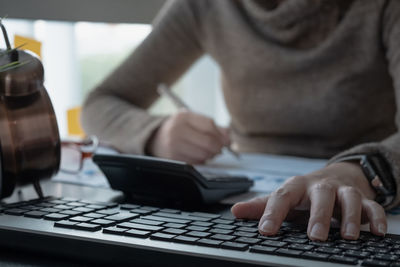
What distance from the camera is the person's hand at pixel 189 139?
0.92 metres

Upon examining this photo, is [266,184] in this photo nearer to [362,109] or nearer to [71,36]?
[362,109]

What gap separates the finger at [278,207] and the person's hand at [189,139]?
424 mm

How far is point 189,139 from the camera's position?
3.04 ft

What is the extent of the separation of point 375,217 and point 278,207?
8cm

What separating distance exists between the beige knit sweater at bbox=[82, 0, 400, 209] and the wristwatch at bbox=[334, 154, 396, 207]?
0.94 feet

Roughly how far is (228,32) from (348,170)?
0.60 metres

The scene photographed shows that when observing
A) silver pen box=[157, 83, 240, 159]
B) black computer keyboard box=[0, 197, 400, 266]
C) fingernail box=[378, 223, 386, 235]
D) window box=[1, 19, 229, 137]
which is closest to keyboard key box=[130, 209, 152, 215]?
black computer keyboard box=[0, 197, 400, 266]

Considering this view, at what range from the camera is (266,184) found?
748 millimetres

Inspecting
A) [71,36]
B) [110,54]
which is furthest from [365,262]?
[110,54]

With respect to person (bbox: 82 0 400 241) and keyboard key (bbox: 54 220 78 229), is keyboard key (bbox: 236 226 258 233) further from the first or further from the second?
person (bbox: 82 0 400 241)

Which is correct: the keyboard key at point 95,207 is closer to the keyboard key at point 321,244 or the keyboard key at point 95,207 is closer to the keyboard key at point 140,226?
the keyboard key at point 140,226

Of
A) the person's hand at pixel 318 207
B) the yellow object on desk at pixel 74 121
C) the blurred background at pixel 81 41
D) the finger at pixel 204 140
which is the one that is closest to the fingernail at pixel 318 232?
the person's hand at pixel 318 207

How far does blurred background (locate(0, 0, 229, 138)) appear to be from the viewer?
0.65 m

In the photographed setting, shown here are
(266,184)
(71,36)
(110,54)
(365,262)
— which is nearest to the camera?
(365,262)
